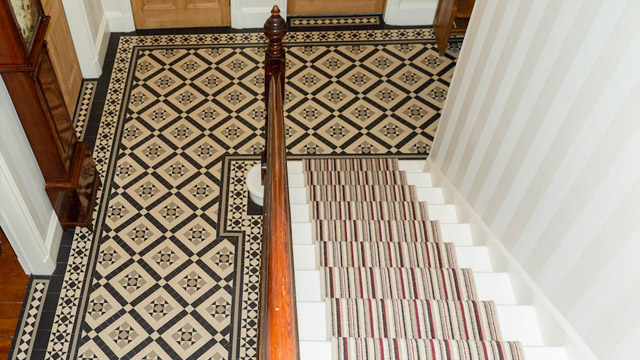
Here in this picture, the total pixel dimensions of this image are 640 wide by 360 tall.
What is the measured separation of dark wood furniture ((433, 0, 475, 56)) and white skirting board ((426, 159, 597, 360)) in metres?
1.91

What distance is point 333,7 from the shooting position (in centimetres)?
588

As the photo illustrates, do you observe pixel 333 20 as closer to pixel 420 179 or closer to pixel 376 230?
pixel 420 179

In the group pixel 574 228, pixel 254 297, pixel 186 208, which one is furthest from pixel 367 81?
pixel 574 228

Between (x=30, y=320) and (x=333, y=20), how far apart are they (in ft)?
12.5

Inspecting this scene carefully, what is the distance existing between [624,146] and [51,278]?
344 cm

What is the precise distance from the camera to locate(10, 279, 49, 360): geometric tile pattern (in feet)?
11.7

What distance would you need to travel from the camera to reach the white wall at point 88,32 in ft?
15.6

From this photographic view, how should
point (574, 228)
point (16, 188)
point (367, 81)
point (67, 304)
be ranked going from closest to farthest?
1. point (574, 228)
2. point (16, 188)
3. point (67, 304)
4. point (367, 81)

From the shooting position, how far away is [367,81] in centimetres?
532

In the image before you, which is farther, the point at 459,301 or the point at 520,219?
the point at 520,219

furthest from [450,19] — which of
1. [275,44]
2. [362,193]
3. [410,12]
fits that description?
[275,44]

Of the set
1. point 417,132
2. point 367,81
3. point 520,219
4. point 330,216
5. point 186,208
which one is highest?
point 367,81

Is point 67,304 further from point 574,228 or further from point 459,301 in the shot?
point 574,228

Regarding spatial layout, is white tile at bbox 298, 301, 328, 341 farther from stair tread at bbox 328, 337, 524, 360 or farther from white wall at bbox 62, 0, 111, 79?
white wall at bbox 62, 0, 111, 79
